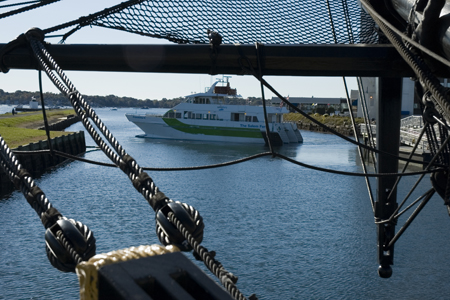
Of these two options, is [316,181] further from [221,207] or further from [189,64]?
[189,64]

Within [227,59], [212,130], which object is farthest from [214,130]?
[227,59]

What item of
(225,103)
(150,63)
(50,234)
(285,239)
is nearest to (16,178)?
(50,234)

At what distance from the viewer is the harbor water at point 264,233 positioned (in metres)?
10.7

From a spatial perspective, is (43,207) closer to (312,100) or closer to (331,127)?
(331,127)

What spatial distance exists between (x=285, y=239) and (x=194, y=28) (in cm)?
1007

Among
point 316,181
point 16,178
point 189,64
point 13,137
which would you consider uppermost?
point 189,64

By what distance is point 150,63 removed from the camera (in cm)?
352

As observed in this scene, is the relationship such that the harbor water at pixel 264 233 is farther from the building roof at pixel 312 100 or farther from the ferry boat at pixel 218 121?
the building roof at pixel 312 100

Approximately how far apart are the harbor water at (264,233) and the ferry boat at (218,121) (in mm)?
17613

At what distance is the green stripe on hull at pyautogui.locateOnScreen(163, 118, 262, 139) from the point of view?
143 ft

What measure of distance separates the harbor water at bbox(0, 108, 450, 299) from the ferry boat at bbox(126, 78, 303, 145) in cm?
1761

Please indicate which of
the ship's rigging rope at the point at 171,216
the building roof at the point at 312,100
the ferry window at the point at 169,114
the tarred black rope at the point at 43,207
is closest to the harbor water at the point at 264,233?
the tarred black rope at the point at 43,207

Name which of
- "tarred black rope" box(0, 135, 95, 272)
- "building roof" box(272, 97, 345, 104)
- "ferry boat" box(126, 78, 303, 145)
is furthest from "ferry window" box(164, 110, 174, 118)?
"building roof" box(272, 97, 345, 104)

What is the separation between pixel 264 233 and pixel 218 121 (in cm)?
3072
